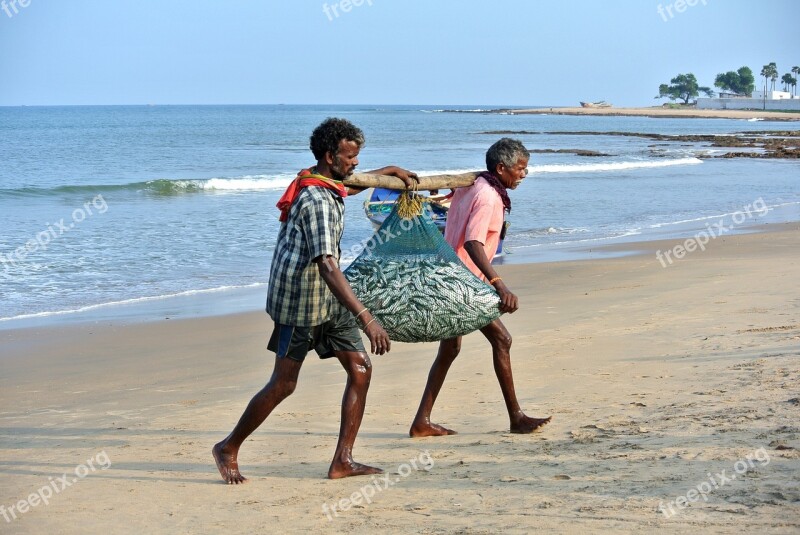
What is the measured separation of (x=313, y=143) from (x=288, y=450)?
1.81 metres

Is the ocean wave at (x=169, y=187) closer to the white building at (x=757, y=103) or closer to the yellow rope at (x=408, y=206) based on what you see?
the yellow rope at (x=408, y=206)

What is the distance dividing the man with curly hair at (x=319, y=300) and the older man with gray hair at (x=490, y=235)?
2.72 ft

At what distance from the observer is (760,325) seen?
744cm

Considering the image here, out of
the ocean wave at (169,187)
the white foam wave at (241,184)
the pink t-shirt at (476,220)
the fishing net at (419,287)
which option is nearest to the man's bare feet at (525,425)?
the fishing net at (419,287)

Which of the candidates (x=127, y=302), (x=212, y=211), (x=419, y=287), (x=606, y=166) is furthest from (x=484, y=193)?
(x=606, y=166)

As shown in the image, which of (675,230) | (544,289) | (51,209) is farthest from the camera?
(51,209)

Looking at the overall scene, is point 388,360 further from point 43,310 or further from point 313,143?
point 43,310

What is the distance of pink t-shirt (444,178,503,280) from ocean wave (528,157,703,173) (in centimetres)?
3246

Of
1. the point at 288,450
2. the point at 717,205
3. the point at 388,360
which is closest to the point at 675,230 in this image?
the point at 717,205

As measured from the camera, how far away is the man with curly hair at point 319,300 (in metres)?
4.14

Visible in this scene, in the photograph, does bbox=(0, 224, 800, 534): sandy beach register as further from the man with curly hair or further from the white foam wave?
the white foam wave

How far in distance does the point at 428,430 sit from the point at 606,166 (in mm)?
35525

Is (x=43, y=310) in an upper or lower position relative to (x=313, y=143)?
lower

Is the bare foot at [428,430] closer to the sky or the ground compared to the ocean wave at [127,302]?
closer to the sky
